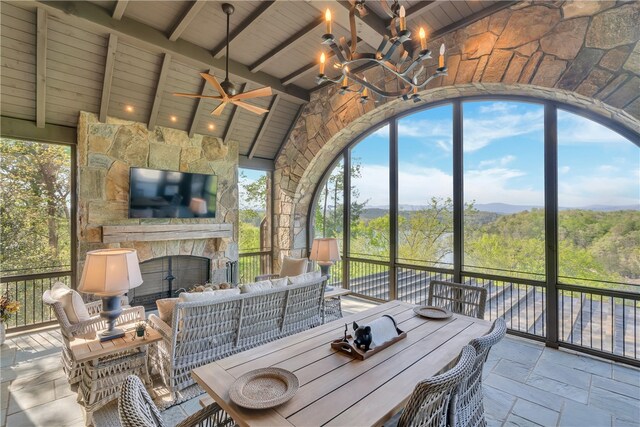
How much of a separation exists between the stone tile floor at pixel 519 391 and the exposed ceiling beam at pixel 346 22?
13.4 feet

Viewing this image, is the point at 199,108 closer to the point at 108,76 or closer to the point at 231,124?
the point at 231,124

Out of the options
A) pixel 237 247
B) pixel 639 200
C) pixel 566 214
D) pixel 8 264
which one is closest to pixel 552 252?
pixel 566 214

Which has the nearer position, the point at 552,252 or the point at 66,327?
the point at 66,327

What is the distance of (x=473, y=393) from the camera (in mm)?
1681

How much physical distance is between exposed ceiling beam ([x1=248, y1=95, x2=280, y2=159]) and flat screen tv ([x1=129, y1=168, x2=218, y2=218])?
1044 mm

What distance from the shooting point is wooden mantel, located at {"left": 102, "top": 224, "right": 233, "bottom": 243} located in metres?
4.48

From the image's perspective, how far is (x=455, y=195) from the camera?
Answer: 14.9 ft

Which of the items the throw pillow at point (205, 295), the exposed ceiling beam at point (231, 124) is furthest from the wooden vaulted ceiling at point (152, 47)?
the throw pillow at point (205, 295)

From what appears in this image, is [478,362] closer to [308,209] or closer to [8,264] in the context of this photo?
[308,209]

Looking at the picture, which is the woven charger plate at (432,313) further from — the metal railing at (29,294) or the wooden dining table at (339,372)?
the metal railing at (29,294)

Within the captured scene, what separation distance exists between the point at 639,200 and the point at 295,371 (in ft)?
13.7

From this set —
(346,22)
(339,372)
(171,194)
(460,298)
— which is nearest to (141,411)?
(339,372)

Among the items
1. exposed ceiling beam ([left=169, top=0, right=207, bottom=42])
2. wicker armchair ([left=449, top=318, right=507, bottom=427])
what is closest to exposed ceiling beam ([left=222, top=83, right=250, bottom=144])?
exposed ceiling beam ([left=169, top=0, right=207, bottom=42])

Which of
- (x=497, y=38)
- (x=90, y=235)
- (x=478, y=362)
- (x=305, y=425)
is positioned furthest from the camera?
(x=90, y=235)
